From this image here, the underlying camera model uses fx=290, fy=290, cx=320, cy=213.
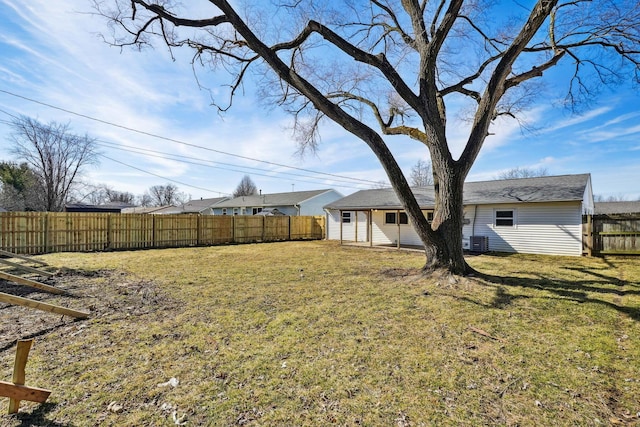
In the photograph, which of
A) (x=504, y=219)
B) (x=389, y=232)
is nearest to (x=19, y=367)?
(x=504, y=219)

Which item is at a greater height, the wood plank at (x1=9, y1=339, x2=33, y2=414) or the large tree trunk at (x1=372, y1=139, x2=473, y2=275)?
the large tree trunk at (x1=372, y1=139, x2=473, y2=275)

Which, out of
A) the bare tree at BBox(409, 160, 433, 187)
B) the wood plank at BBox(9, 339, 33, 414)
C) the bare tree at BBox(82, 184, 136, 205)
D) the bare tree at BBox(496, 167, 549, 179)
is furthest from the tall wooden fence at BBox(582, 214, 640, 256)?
the bare tree at BBox(82, 184, 136, 205)

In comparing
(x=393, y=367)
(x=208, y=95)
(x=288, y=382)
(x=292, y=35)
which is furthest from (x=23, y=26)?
(x=393, y=367)

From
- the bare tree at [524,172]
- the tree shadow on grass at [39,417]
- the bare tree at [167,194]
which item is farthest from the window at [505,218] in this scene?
the bare tree at [167,194]

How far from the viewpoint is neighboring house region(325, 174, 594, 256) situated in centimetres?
1195

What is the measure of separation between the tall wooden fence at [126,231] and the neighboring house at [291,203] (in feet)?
21.7

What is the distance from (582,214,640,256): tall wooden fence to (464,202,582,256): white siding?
41 centimetres

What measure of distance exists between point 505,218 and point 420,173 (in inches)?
1067

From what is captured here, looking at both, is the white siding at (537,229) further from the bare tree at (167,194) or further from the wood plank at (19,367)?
the bare tree at (167,194)

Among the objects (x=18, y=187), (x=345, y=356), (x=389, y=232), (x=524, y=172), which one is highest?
(x=524, y=172)

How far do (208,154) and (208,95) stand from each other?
20784 mm

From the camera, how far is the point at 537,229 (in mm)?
12695

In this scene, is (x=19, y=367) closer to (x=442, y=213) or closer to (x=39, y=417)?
→ (x=39, y=417)

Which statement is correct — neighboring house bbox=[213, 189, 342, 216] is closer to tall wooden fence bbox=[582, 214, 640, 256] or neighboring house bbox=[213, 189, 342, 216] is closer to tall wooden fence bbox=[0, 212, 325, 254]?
tall wooden fence bbox=[0, 212, 325, 254]
